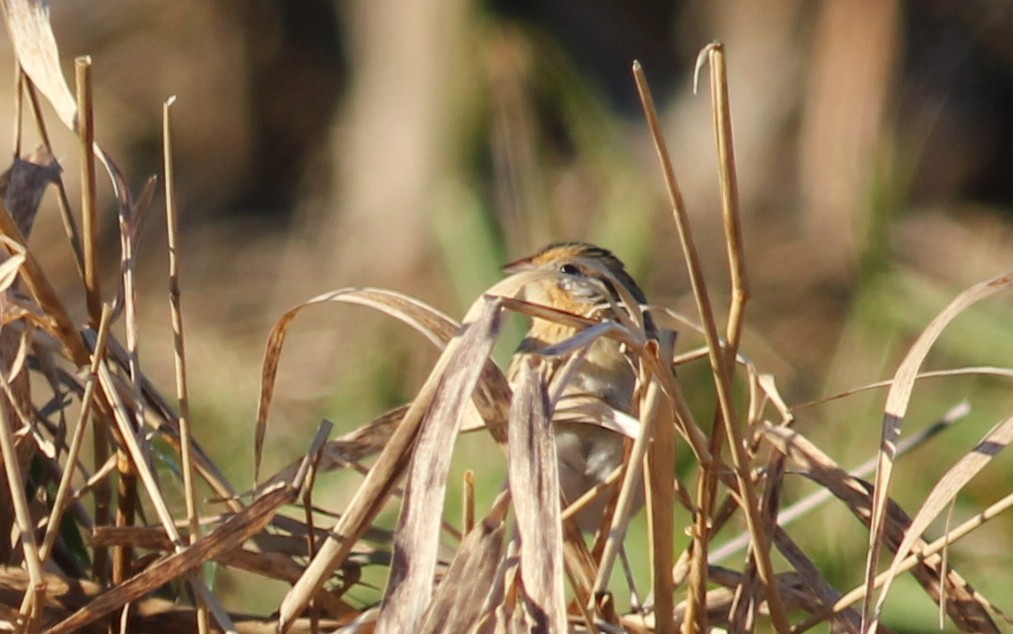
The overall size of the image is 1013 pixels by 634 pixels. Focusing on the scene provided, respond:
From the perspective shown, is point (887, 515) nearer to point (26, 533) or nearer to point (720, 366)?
point (720, 366)

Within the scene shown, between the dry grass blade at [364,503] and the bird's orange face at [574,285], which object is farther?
the bird's orange face at [574,285]

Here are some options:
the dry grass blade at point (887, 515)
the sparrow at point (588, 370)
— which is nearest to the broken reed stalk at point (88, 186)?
the sparrow at point (588, 370)

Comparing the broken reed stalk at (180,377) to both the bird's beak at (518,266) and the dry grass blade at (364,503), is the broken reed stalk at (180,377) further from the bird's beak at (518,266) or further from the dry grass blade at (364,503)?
the bird's beak at (518,266)

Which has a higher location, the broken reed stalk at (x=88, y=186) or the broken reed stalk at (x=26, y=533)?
the broken reed stalk at (x=88, y=186)

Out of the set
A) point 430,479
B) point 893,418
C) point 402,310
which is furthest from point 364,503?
point 893,418

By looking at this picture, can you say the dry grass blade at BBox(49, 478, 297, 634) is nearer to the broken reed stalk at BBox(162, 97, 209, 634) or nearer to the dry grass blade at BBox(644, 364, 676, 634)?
the broken reed stalk at BBox(162, 97, 209, 634)

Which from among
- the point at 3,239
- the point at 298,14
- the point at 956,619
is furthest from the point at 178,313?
the point at 298,14

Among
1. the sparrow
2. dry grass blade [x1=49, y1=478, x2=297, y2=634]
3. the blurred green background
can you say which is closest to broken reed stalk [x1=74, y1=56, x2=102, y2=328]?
dry grass blade [x1=49, y1=478, x2=297, y2=634]
